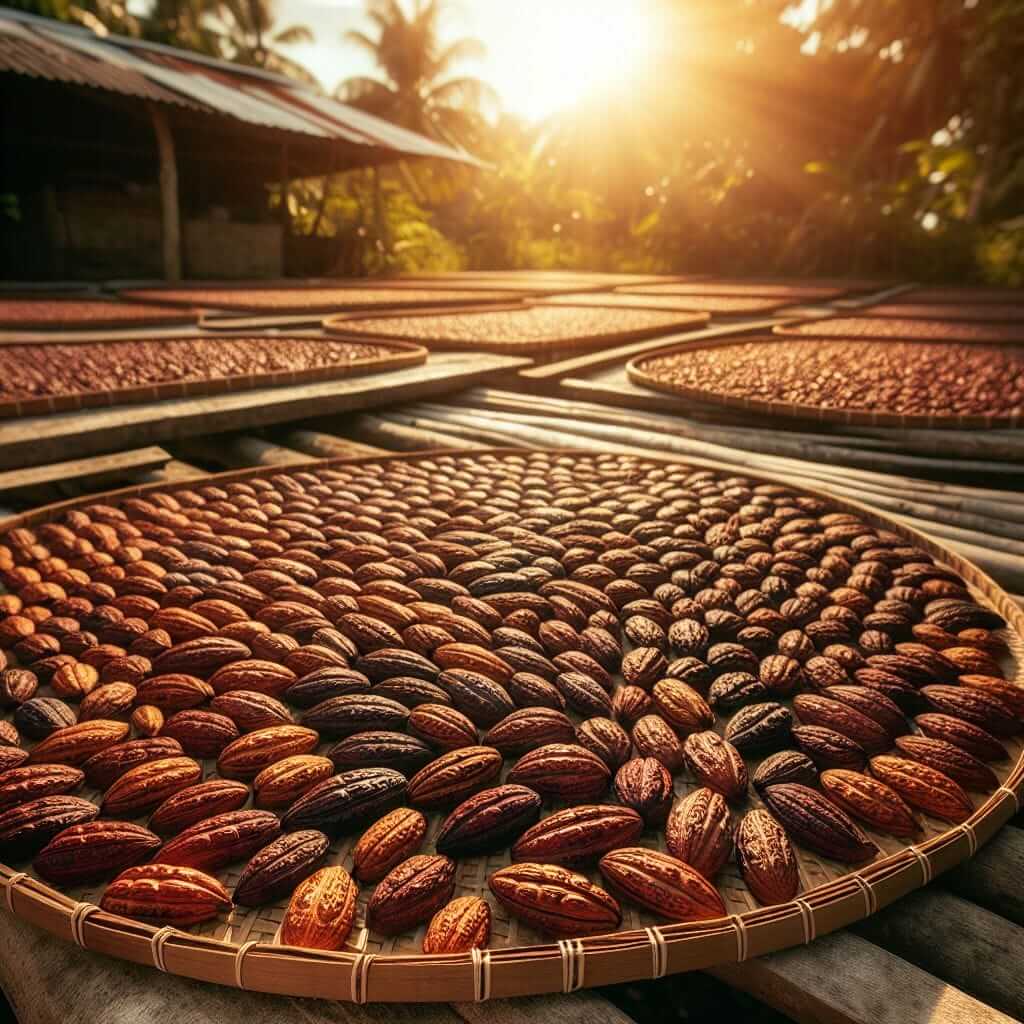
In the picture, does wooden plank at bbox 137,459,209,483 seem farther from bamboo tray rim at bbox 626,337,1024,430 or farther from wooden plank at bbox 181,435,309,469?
bamboo tray rim at bbox 626,337,1024,430

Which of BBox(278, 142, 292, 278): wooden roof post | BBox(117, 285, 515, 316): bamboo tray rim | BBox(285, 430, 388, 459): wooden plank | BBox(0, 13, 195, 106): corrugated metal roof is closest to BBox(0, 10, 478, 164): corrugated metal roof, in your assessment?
BBox(0, 13, 195, 106): corrugated metal roof

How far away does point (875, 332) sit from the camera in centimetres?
605

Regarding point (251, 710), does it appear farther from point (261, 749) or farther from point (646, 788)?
point (646, 788)

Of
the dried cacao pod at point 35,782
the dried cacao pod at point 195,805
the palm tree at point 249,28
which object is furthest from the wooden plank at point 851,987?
the palm tree at point 249,28

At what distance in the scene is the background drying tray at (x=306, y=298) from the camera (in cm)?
756

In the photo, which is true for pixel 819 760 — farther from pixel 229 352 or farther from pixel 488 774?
pixel 229 352

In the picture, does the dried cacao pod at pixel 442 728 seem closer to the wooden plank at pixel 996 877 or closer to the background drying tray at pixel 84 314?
the wooden plank at pixel 996 877

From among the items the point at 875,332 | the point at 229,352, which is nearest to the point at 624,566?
the point at 229,352

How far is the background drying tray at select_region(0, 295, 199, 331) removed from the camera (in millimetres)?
5836

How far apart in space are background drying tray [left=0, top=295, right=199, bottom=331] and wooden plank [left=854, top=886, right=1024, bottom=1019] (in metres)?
6.44

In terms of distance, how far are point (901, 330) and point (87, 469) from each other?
6.03 metres

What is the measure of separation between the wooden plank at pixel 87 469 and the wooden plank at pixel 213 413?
7 cm

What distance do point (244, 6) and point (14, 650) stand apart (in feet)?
101

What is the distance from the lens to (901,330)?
6.32 m
